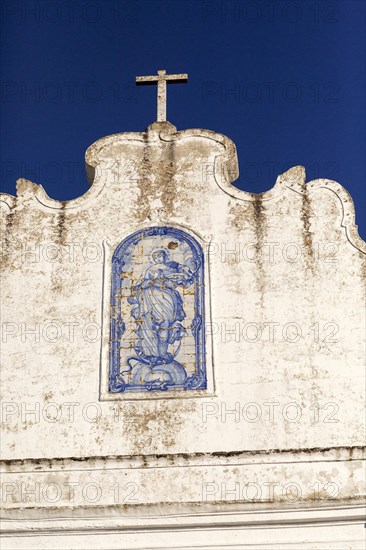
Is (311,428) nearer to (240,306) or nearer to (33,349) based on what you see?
(240,306)

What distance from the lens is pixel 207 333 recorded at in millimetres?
10203

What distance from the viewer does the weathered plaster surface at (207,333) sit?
957cm

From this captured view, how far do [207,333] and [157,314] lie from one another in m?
0.51

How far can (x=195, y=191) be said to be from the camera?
433 inches

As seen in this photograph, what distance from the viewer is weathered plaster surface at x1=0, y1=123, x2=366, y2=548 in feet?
31.4

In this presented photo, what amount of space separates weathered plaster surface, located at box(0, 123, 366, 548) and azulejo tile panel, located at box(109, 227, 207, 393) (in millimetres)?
108

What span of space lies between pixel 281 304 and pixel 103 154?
249cm

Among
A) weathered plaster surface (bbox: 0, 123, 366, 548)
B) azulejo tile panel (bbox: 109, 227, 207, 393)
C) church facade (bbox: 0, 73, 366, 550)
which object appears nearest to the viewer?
church facade (bbox: 0, 73, 366, 550)

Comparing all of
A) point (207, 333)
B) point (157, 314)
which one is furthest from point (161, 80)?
point (207, 333)

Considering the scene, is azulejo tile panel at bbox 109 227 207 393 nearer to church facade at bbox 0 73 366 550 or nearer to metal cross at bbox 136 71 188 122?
church facade at bbox 0 73 366 550

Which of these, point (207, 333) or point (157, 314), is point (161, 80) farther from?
point (207, 333)

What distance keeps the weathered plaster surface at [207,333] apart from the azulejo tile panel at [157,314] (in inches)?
4.3

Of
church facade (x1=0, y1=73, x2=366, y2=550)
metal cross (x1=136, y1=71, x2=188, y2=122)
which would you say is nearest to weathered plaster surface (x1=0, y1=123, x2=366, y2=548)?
church facade (x1=0, y1=73, x2=366, y2=550)

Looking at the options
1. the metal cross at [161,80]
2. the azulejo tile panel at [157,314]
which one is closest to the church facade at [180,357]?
the azulejo tile panel at [157,314]
